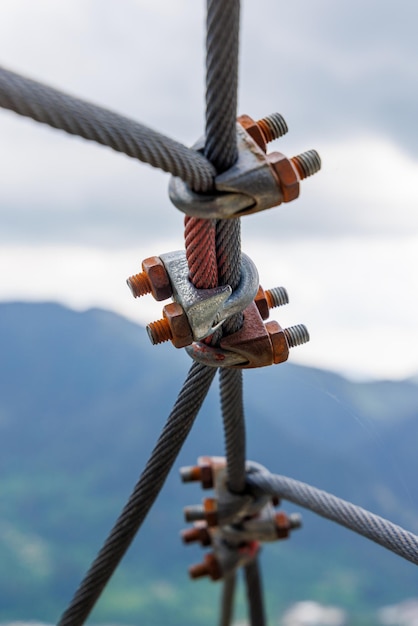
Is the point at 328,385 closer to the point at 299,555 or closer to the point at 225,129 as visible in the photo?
the point at 299,555

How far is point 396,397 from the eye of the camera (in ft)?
6.50

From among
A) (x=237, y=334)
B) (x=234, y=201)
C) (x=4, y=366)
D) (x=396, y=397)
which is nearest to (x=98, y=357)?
(x=4, y=366)

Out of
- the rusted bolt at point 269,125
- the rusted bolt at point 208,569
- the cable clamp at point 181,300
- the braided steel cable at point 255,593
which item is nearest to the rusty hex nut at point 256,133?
the rusted bolt at point 269,125

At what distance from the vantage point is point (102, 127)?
60 centimetres

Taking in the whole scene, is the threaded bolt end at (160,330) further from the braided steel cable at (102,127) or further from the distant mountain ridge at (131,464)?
the distant mountain ridge at (131,464)

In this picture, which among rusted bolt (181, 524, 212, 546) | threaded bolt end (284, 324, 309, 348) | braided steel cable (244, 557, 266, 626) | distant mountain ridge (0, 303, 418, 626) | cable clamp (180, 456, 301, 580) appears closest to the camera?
threaded bolt end (284, 324, 309, 348)

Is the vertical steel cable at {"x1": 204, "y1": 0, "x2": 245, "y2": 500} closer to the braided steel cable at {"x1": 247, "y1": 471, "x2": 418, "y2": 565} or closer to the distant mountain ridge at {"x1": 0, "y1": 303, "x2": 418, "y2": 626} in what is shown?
the braided steel cable at {"x1": 247, "y1": 471, "x2": 418, "y2": 565}

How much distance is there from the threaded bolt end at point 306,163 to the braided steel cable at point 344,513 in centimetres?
50

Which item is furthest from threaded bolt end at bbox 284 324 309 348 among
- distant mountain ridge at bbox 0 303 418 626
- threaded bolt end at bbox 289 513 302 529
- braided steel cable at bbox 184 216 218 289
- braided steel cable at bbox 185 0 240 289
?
distant mountain ridge at bbox 0 303 418 626

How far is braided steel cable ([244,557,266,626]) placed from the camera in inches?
65.9

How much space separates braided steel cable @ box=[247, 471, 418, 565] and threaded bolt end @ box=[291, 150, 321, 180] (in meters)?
0.50

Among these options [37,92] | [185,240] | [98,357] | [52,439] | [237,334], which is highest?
[37,92]

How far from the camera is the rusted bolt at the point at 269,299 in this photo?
930 millimetres

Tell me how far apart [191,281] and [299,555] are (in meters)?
1.70
